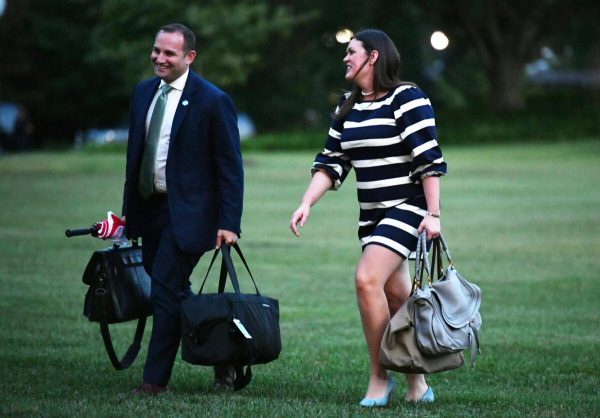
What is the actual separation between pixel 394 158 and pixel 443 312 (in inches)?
32.7

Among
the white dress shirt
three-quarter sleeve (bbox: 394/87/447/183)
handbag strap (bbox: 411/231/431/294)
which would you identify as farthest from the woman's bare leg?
the white dress shirt

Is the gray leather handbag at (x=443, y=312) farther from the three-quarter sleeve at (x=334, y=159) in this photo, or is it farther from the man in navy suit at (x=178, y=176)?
the man in navy suit at (x=178, y=176)

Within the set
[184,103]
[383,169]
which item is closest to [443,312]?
[383,169]

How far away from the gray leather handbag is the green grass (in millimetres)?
415

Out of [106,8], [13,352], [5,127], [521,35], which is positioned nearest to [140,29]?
[106,8]

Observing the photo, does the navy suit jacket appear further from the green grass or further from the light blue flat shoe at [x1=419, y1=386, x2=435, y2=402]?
the light blue flat shoe at [x1=419, y1=386, x2=435, y2=402]

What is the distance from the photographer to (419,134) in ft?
21.7

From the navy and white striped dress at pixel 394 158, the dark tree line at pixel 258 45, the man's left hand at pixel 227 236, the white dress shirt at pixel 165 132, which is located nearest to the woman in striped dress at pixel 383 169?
the navy and white striped dress at pixel 394 158

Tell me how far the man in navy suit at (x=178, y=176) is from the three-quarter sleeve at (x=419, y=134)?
94 centimetres

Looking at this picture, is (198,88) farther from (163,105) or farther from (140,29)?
(140,29)

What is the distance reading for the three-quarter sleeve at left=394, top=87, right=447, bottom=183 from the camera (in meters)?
6.60

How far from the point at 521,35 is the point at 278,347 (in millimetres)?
Result: 49494

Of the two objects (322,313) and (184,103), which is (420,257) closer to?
(184,103)

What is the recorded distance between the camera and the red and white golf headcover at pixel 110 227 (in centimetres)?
716
